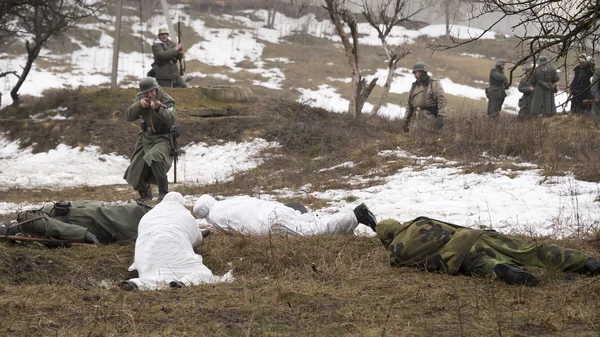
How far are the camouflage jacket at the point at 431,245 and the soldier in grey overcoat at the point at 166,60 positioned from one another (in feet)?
34.7

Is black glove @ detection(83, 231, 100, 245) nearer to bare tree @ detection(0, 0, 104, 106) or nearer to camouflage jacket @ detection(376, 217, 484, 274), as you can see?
camouflage jacket @ detection(376, 217, 484, 274)

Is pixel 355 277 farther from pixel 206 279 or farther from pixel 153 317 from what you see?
pixel 153 317

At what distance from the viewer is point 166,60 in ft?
53.7

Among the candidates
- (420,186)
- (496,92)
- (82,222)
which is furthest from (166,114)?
(496,92)

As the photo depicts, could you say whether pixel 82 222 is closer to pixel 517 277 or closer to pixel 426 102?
pixel 517 277

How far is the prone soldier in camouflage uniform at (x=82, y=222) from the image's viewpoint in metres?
6.16

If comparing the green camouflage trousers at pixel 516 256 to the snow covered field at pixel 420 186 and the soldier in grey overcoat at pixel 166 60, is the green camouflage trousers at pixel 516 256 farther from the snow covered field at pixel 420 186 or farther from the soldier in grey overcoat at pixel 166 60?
the soldier in grey overcoat at pixel 166 60

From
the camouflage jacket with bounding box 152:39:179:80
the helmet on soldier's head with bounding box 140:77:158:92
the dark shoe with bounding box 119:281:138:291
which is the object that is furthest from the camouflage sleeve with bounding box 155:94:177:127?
the camouflage jacket with bounding box 152:39:179:80

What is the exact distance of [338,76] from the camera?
1804 inches

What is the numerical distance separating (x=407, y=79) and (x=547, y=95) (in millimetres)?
29065

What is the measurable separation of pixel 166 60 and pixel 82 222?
1047 centimetres

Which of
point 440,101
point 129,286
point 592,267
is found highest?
point 440,101

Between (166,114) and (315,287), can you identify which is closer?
(315,287)

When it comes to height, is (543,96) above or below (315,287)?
above
